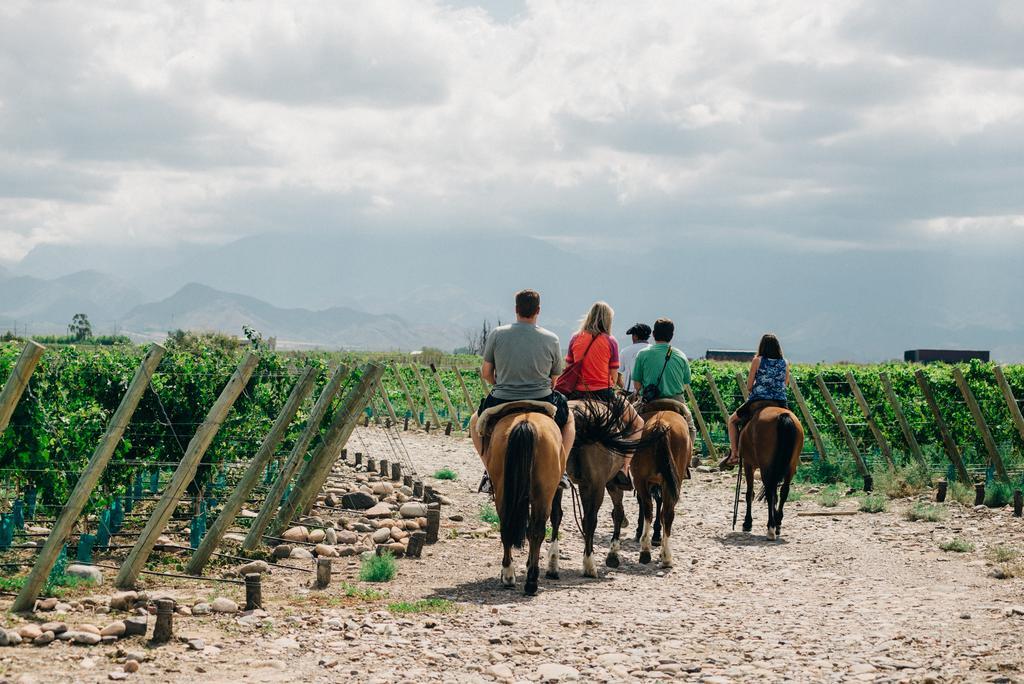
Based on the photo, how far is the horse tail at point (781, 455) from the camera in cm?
1474

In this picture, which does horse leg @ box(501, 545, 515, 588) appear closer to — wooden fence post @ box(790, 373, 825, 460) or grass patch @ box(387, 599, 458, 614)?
grass patch @ box(387, 599, 458, 614)

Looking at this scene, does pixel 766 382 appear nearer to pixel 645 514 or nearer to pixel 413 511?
pixel 645 514

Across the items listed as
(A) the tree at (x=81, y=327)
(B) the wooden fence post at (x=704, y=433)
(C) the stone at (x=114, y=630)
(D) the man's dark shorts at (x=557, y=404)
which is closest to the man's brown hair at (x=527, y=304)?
(D) the man's dark shorts at (x=557, y=404)

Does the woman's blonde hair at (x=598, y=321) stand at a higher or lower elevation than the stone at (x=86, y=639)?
higher

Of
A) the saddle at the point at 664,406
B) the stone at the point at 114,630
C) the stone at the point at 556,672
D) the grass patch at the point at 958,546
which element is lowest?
the stone at the point at 114,630

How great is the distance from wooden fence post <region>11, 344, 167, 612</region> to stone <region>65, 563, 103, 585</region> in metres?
1.03

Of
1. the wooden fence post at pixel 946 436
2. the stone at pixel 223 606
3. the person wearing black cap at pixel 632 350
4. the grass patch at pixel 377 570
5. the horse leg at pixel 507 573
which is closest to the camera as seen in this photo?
the stone at pixel 223 606

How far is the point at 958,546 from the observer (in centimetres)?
1354

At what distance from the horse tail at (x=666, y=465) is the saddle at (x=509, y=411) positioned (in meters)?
2.31

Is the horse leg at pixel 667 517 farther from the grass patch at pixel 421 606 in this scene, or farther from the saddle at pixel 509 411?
the grass patch at pixel 421 606

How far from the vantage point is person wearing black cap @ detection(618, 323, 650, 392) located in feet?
47.2

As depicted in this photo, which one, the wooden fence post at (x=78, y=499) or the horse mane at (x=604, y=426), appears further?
the horse mane at (x=604, y=426)

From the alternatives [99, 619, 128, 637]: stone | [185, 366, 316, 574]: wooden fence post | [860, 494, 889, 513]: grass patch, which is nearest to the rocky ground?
[99, 619, 128, 637]: stone

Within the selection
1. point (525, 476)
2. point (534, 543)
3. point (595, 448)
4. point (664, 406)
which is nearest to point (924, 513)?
point (664, 406)
